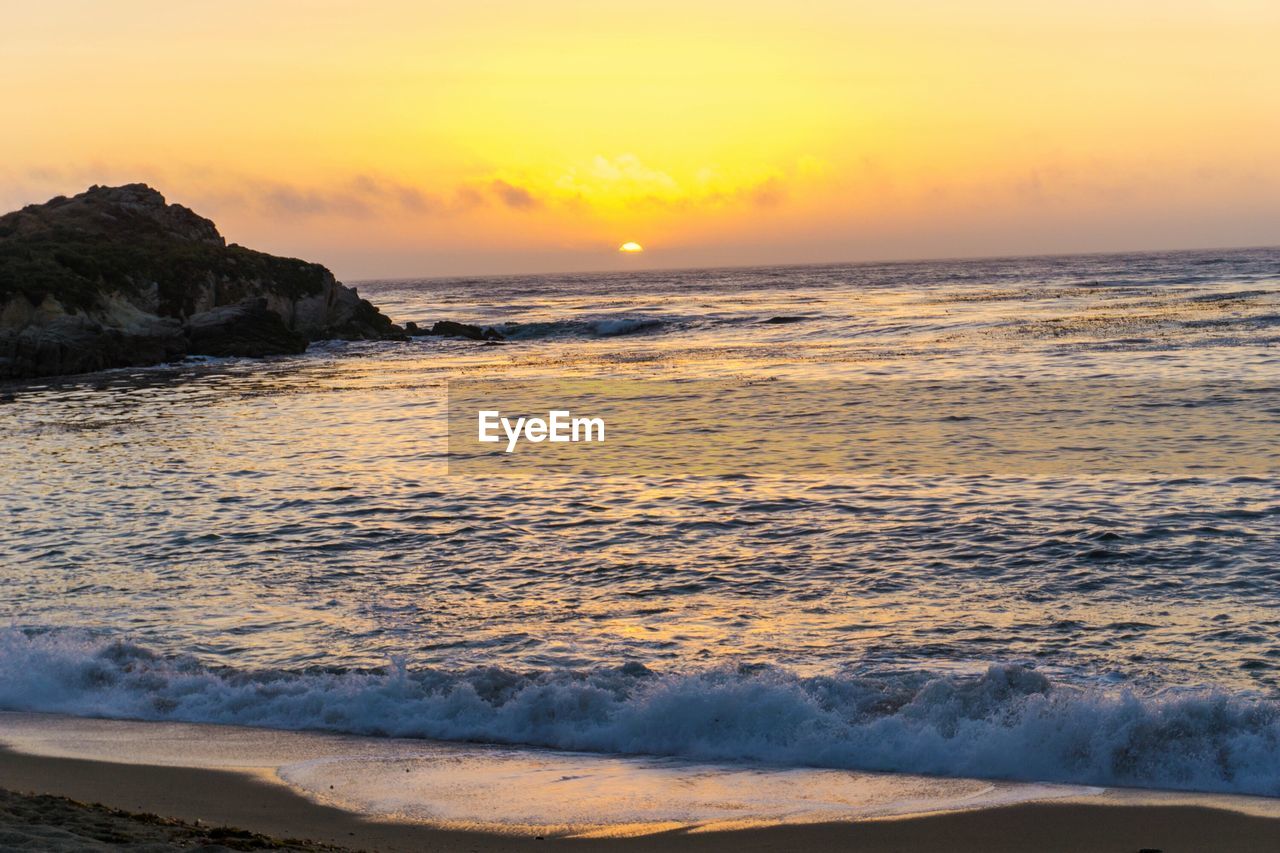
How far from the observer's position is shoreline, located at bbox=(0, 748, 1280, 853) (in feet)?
23.6

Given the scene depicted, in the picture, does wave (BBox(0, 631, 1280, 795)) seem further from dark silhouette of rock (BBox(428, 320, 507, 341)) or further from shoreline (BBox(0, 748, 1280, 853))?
dark silhouette of rock (BBox(428, 320, 507, 341))

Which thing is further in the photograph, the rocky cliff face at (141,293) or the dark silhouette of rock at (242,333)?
the dark silhouette of rock at (242,333)

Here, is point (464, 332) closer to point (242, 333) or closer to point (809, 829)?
point (242, 333)

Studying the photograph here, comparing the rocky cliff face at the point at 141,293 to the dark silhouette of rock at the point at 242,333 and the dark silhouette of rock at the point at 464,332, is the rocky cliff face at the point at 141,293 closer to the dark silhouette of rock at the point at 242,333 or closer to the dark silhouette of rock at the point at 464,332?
the dark silhouette of rock at the point at 242,333

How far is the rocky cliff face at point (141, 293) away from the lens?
161 ft

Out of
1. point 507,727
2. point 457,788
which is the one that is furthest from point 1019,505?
point 457,788

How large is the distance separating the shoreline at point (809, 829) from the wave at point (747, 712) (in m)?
0.84

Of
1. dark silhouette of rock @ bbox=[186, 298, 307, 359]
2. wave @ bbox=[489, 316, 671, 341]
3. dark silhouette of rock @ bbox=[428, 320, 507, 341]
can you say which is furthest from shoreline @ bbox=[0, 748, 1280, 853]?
wave @ bbox=[489, 316, 671, 341]

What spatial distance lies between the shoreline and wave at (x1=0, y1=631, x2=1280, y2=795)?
32.9 inches

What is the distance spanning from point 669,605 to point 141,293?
175 feet

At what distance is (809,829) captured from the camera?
748 centimetres

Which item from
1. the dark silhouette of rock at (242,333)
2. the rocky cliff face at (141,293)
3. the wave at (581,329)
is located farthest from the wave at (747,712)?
the wave at (581,329)

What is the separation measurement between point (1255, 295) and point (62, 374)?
66.0m

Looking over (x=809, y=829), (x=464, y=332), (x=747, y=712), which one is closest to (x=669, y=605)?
(x=747, y=712)
